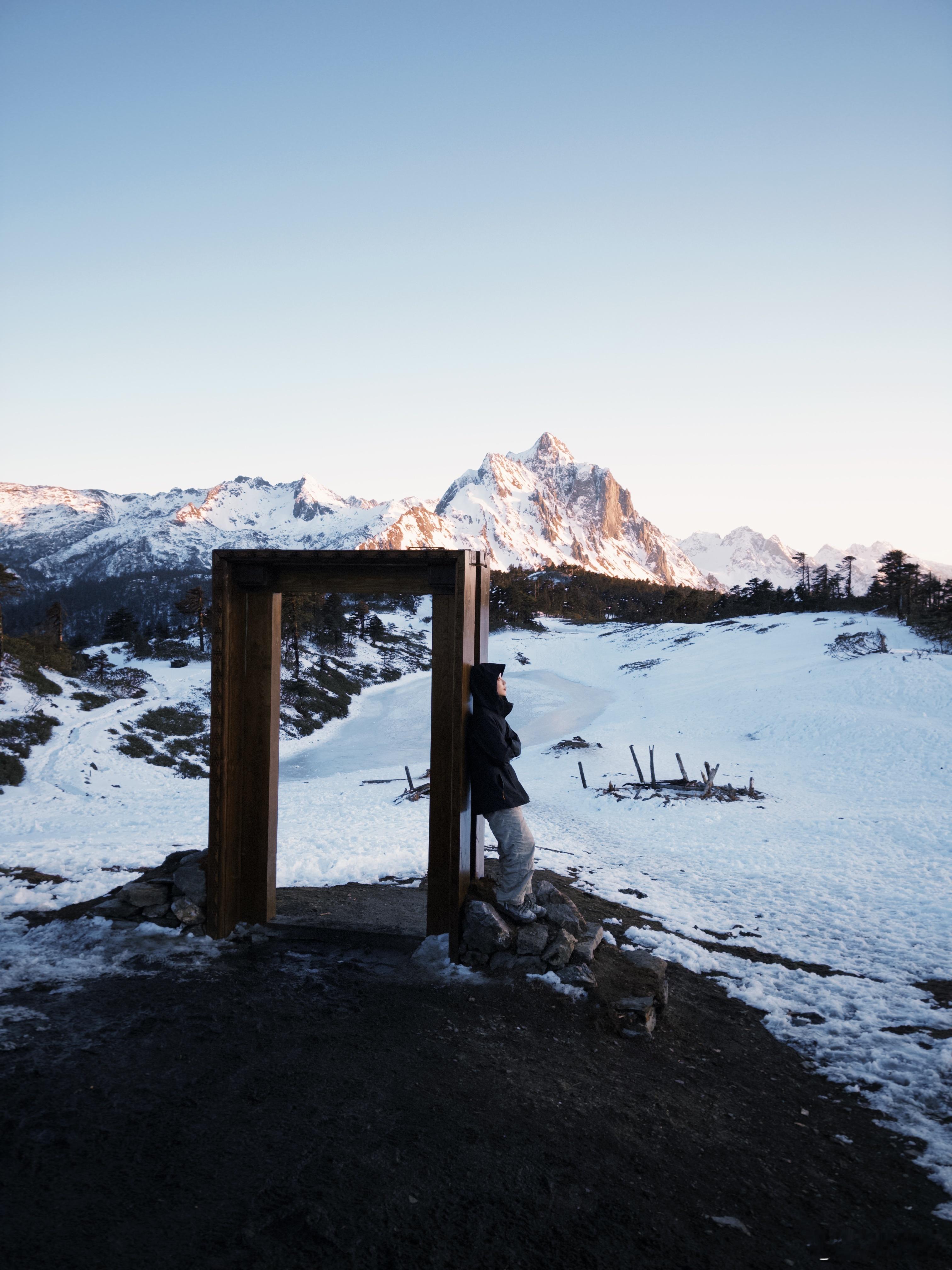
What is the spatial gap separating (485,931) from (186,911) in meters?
3.09

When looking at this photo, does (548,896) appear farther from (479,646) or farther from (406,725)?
(406,725)

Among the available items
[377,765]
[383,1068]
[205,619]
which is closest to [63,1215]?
[383,1068]

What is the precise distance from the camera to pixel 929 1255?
3.58 m

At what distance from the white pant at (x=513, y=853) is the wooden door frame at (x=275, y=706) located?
1.16 ft

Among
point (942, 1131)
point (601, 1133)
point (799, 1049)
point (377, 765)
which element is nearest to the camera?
point (601, 1133)

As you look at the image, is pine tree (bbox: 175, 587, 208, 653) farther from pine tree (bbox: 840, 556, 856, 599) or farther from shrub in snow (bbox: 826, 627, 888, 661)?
pine tree (bbox: 840, 556, 856, 599)

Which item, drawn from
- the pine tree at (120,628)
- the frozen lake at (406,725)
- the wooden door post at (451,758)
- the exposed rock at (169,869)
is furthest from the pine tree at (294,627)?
the wooden door post at (451,758)

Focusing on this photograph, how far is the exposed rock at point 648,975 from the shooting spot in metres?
6.25

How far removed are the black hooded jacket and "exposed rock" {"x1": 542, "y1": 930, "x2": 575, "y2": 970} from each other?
4.37 feet

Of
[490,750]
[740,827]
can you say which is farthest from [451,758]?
[740,827]

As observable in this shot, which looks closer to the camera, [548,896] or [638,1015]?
[638,1015]

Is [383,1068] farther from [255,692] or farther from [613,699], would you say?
[613,699]

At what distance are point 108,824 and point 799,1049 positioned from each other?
50.2 ft

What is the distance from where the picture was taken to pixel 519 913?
6.87 meters
